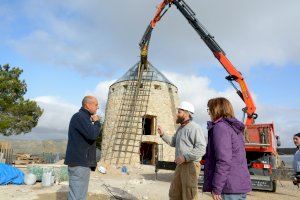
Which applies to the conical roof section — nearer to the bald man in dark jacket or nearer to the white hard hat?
the white hard hat

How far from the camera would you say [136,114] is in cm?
1923

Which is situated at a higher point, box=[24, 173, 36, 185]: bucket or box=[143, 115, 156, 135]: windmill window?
box=[143, 115, 156, 135]: windmill window

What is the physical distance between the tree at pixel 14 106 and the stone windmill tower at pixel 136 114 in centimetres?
559

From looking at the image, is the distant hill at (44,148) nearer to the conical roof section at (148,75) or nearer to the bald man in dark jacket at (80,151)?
the conical roof section at (148,75)

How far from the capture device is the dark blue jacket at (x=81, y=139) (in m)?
4.12

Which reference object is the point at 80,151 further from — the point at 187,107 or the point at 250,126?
the point at 250,126

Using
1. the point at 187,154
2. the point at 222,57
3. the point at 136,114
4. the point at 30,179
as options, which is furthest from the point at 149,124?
the point at 187,154

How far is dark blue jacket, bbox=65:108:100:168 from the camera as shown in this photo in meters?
4.12

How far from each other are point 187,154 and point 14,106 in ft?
63.6

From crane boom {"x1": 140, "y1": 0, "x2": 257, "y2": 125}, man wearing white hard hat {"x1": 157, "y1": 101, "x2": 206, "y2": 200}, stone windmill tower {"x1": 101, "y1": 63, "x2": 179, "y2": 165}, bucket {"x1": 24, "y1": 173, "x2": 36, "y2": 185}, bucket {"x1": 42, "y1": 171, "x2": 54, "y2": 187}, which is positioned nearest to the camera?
man wearing white hard hat {"x1": 157, "y1": 101, "x2": 206, "y2": 200}

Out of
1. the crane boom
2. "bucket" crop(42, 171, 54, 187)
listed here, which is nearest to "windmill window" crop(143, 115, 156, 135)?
the crane boom

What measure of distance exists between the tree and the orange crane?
856cm

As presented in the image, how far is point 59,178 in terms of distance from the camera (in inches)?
370

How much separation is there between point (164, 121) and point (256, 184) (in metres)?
10.3
